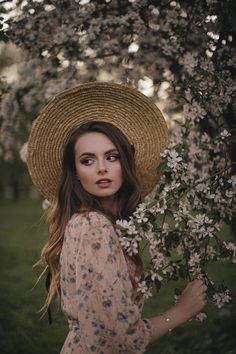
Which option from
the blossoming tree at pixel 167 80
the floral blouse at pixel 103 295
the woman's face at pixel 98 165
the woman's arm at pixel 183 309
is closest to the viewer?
the floral blouse at pixel 103 295

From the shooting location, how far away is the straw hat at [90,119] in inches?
97.4

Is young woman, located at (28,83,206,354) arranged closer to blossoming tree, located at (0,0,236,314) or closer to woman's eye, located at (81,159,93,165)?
woman's eye, located at (81,159,93,165)

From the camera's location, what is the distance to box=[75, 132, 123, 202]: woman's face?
2244mm

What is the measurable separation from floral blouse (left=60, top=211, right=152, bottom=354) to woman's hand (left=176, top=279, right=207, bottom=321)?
0.30m

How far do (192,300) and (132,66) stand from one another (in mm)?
2470

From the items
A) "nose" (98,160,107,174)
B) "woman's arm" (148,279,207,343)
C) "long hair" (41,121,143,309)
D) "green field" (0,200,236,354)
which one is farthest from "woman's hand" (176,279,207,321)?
"green field" (0,200,236,354)

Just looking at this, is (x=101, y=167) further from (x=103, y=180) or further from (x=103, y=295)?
(x=103, y=295)

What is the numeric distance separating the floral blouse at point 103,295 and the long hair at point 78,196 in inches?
10.1

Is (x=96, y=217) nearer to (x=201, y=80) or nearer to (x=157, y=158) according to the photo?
(x=157, y=158)

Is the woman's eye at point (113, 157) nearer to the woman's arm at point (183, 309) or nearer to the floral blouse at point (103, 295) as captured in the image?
the floral blouse at point (103, 295)

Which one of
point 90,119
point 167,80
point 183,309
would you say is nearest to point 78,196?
point 90,119

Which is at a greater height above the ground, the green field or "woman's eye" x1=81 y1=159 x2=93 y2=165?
"woman's eye" x1=81 y1=159 x2=93 y2=165

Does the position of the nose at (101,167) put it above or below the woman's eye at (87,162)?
below

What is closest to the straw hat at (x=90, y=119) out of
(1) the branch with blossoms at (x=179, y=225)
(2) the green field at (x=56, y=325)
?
(1) the branch with blossoms at (x=179, y=225)
